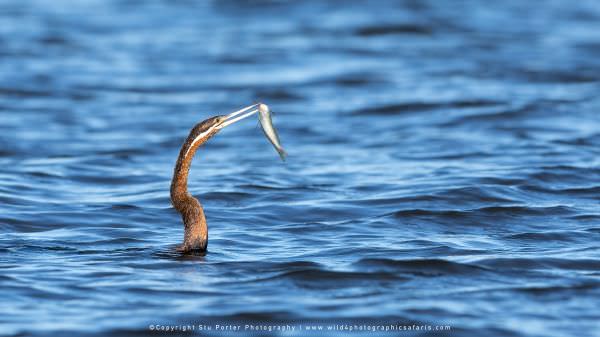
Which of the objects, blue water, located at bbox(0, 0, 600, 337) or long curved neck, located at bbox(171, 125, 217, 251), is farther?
long curved neck, located at bbox(171, 125, 217, 251)

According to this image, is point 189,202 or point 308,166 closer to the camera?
point 189,202

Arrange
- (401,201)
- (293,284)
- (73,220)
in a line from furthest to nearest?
1. (401,201)
2. (73,220)
3. (293,284)

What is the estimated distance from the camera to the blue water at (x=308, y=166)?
26.7 ft

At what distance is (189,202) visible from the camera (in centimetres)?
927

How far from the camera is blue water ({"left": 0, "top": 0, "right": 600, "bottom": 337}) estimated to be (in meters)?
8.15

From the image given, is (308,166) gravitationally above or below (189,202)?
below

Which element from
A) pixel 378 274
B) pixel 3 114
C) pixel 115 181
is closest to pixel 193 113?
pixel 3 114

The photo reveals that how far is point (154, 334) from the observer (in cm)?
748

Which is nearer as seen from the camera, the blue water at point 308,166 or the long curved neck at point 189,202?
the blue water at point 308,166

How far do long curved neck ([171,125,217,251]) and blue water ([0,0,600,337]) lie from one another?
0.51 feet

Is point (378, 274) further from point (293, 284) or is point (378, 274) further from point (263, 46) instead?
point (263, 46)

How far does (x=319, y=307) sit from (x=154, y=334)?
1.15 meters

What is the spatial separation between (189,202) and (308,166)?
5.37 m

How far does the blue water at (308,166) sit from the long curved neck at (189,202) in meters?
0.16
